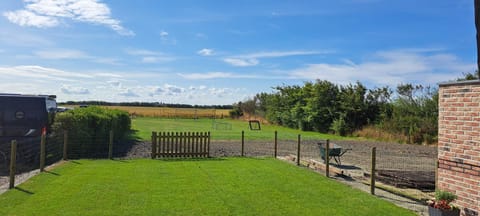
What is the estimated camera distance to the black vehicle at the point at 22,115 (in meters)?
12.2

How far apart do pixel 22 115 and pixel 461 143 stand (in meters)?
12.1

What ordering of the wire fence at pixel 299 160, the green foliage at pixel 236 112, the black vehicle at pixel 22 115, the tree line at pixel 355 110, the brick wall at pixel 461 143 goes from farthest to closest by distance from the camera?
the green foliage at pixel 236 112
the tree line at pixel 355 110
the black vehicle at pixel 22 115
the wire fence at pixel 299 160
the brick wall at pixel 461 143

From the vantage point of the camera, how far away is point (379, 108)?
31.2m

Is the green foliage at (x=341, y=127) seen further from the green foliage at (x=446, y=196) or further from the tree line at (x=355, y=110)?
the green foliage at (x=446, y=196)

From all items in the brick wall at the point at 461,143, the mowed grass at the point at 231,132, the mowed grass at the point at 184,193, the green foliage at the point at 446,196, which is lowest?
the mowed grass at the point at 231,132

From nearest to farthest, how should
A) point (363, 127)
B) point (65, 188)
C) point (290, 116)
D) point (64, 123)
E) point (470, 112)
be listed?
1. point (470, 112)
2. point (65, 188)
3. point (64, 123)
4. point (363, 127)
5. point (290, 116)

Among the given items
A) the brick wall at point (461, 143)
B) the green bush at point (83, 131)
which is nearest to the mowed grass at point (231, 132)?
the green bush at point (83, 131)

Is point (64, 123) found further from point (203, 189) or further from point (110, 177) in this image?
point (203, 189)

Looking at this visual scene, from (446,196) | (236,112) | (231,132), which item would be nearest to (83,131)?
(446,196)

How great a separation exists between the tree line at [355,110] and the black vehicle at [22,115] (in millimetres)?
21536

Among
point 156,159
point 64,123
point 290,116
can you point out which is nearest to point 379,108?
point 290,116

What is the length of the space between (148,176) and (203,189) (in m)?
2.10

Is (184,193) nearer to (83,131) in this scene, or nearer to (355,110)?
(83,131)

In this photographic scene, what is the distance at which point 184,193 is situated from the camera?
7945 mm
